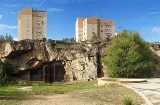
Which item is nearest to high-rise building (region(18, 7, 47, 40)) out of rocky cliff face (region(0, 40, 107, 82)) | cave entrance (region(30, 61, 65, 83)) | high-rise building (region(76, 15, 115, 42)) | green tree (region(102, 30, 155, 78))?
high-rise building (region(76, 15, 115, 42))

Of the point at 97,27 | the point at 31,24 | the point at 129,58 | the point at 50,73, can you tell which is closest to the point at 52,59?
the point at 50,73

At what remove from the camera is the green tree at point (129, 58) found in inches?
780

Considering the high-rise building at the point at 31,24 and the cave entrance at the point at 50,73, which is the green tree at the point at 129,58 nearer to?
the cave entrance at the point at 50,73

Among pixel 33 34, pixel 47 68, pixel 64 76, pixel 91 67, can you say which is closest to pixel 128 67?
pixel 91 67

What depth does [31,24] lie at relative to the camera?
64.1 metres

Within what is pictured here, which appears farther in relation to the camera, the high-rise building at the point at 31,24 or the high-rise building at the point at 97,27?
the high-rise building at the point at 97,27

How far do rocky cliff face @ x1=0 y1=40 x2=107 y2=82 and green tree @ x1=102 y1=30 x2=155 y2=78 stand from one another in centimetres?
413

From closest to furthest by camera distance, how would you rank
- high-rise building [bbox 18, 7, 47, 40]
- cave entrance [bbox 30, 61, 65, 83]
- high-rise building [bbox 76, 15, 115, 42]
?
1. cave entrance [bbox 30, 61, 65, 83]
2. high-rise building [bbox 18, 7, 47, 40]
3. high-rise building [bbox 76, 15, 115, 42]

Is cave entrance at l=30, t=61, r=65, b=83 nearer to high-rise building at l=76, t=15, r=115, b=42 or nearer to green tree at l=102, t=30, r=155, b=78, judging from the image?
green tree at l=102, t=30, r=155, b=78

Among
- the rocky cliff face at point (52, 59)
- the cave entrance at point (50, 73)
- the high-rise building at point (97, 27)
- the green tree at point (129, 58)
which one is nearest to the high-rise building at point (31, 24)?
the high-rise building at point (97, 27)

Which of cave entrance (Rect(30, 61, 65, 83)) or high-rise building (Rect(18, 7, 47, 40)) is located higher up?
high-rise building (Rect(18, 7, 47, 40))

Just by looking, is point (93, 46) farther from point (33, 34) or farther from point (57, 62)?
point (33, 34)

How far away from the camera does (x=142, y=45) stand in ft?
69.3

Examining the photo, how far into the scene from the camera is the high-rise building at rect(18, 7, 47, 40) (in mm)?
63156
